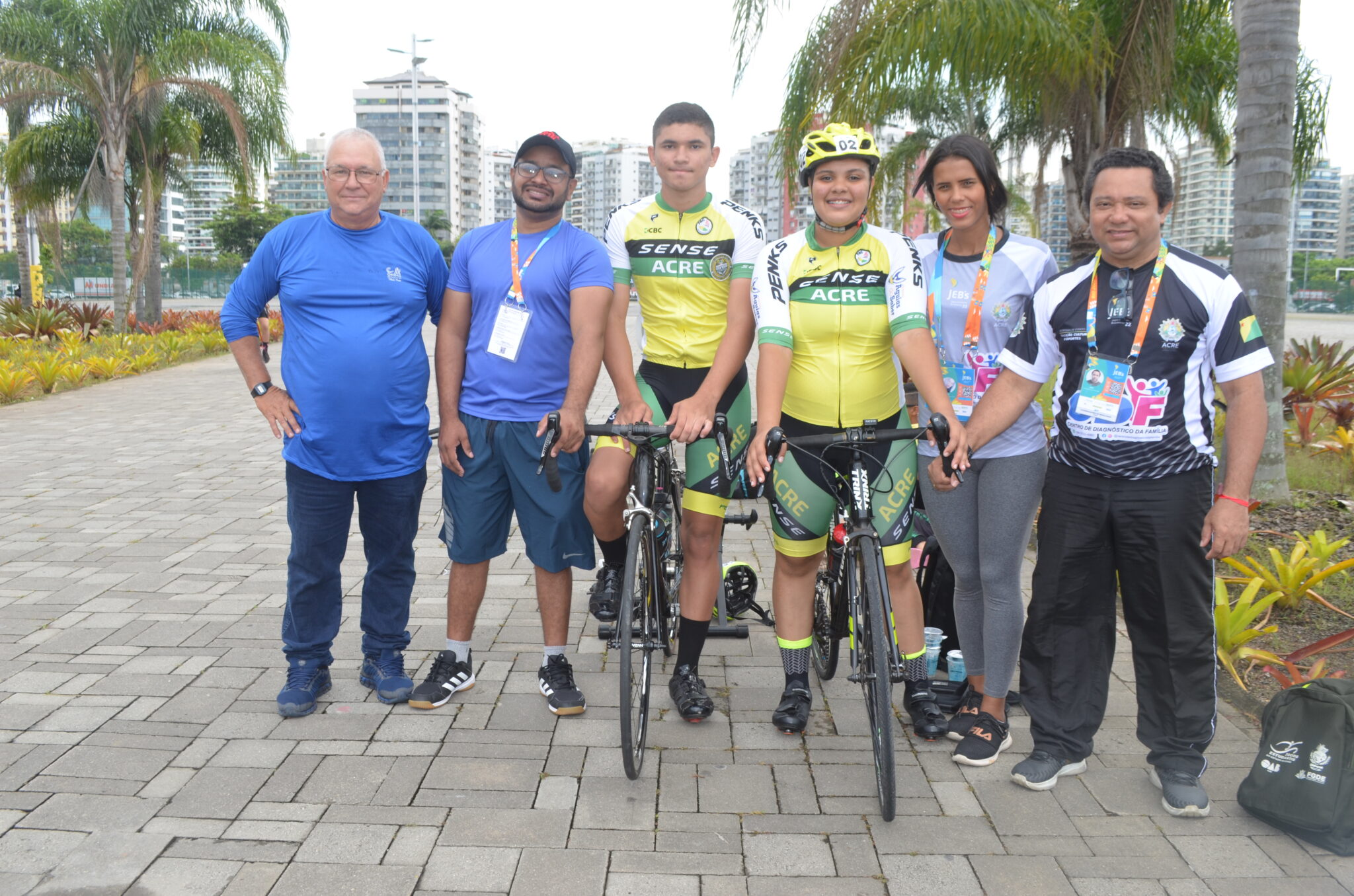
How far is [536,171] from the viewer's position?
3.88 meters

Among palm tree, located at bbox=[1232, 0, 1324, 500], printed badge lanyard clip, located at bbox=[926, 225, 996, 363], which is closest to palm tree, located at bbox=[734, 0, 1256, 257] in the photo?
palm tree, located at bbox=[1232, 0, 1324, 500]

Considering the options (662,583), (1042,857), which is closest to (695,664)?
(662,583)

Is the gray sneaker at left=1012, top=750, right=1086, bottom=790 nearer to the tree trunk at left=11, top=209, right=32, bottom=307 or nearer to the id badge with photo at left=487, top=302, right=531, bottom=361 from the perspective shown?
the id badge with photo at left=487, top=302, right=531, bottom=361

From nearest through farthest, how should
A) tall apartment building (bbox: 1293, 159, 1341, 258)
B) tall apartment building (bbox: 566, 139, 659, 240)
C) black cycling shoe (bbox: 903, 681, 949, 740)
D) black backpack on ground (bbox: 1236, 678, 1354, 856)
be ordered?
black backpack on ground (bbox: 1236, 678, 1354, 856)
black cycling shoe (bbox: 903, 681, 949, 740)
tall apartment building (bbox: 1293, 159, 1341, 258)
tall apartment building (bbox: 566, 139, 659, 240)

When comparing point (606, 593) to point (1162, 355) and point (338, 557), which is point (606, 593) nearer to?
point (338, 557)

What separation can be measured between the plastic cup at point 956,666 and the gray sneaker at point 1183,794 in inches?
39.5

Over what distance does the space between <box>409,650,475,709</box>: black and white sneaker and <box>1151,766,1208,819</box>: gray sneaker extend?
102 inches

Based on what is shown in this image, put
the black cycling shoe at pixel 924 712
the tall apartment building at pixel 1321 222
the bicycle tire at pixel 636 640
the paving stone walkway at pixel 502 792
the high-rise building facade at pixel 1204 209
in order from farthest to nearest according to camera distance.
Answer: the tall apartment building at pixel 1321 222 → the high-rise building facade at pixel 1204 209 → the black cycling shoe at pixel 924 712 → the bicycle tire at pixel 636 640 → the paving stone walkway at pixel 502 792

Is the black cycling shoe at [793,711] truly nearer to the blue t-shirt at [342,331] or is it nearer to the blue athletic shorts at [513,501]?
the blue athletic shorts at [513,501]

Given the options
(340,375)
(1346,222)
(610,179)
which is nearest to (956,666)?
(340,375)

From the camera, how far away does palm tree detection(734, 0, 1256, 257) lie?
27.7 feet

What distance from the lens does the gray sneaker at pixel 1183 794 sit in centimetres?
327

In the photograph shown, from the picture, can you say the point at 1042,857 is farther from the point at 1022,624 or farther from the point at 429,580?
the point at 429,580

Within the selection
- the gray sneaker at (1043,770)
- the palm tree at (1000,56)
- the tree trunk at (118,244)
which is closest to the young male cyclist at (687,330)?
the gray sneaker at (1043,770)
